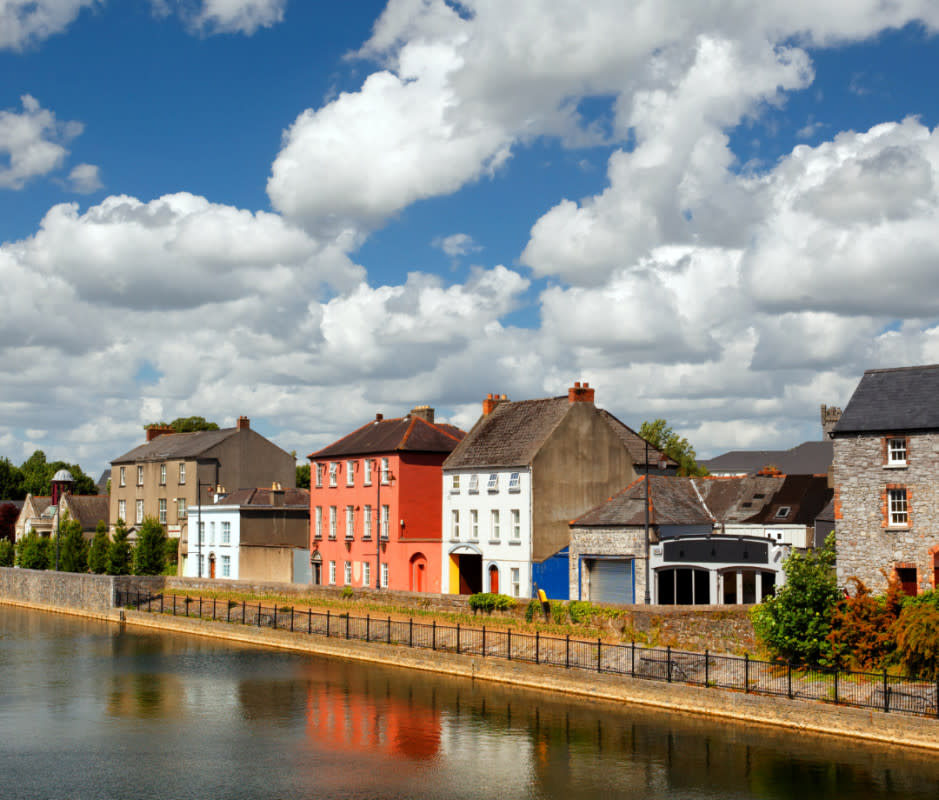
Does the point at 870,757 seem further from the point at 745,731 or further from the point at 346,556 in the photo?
the point at 346,556

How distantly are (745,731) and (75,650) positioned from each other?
39468mm

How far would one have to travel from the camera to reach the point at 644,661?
42.0m

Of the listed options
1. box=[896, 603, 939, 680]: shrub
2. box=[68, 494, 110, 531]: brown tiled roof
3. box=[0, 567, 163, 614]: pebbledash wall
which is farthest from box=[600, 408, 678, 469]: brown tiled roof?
box=[68, 494, 110, 531]: brown tiled roof

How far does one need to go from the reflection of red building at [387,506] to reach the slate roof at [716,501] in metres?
15.8

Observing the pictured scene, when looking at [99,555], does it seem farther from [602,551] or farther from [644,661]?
[644,661]

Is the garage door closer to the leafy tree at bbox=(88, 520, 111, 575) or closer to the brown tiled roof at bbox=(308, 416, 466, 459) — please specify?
the brown tiled roof at bbox=(308, 416, 466, 459)

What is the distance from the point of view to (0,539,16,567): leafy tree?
108062 millimetres

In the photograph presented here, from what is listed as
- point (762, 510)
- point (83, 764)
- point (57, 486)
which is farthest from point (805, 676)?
point (57, 486)

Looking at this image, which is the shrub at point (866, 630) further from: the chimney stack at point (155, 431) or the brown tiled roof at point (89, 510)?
the brown tiled roof at point (89, 510)

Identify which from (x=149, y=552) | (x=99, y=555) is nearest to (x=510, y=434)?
(x=149, y=552)

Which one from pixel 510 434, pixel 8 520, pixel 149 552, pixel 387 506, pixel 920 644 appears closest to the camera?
pixel 920 644

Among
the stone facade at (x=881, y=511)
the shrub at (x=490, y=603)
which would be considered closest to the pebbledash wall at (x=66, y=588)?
the shrub at (x=490, y=603)

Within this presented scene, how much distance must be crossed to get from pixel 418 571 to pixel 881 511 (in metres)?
32.7

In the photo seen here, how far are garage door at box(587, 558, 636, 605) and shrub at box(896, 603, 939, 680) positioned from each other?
64.8 feet
